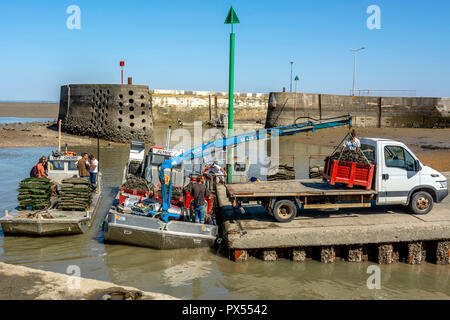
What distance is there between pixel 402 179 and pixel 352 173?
4.67 feet

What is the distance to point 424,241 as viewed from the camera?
10102 mm

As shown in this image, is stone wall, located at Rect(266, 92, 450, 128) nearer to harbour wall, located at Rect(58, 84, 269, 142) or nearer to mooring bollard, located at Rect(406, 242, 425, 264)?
harbour wall, located at Rect(58, 84, 269, 142)

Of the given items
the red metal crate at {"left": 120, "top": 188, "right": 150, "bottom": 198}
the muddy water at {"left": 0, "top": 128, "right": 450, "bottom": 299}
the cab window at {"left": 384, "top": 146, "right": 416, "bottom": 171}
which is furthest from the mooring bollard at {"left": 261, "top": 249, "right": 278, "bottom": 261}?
the red metal crate at {"left": 120, "top": 188, "right": 150, "bottom": 198}

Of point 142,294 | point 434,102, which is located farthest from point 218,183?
point 434,102

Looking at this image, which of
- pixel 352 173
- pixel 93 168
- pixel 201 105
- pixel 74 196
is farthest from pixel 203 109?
pixel 352 173

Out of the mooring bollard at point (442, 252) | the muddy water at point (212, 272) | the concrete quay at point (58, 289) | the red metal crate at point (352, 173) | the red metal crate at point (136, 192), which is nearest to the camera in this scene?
the concrete quay at point (58, 289)

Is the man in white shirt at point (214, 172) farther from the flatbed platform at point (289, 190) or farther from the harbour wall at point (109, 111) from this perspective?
the harbour wall at point (109, 111)

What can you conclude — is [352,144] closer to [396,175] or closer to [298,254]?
[396,175]

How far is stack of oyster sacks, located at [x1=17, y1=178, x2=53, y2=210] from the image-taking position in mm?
11625

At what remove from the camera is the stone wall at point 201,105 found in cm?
5131

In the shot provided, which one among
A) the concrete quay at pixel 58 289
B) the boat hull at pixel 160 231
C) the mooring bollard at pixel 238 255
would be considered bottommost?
the mooring bollard at pixel 238 255

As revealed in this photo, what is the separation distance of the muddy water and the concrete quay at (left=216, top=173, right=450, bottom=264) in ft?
0.85

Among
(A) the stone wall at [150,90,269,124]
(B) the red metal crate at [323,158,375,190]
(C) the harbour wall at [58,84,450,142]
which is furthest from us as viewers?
(A) the stone wall at [150,90,269,124]

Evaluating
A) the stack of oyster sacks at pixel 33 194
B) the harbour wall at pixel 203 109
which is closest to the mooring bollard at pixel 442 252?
the stack of oyster sacks at pixel 33 194
